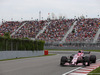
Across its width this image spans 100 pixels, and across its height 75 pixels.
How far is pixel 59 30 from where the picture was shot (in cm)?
6028

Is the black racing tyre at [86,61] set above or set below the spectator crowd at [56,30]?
below

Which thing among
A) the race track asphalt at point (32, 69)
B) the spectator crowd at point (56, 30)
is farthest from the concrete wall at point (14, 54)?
the spectator crowd at point (56, 30)

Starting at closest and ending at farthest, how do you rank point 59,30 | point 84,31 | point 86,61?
1. point 86,61
2. point 84,31
3. point 59,30

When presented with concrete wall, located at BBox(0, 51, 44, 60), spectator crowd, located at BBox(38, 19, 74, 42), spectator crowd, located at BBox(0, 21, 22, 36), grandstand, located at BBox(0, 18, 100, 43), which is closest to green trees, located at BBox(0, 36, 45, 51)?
concrete wall, located at BBox(0, 51, 44, 60)

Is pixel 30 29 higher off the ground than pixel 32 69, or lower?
higher

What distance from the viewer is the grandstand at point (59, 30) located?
175ft

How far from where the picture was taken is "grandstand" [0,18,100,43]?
175 feet

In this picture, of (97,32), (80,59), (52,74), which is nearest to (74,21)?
(97,32)

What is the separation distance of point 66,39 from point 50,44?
4.48 meters

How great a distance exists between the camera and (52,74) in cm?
973

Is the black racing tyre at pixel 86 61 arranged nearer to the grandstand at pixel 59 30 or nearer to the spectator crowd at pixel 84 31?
the grandstand at pixel 59 30

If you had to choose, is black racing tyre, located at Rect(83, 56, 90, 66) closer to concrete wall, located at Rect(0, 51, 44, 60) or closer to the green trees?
concrete wall, located at Rect(0, 51, 44, 60)

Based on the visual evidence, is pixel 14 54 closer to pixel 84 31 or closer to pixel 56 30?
pixel 84 31

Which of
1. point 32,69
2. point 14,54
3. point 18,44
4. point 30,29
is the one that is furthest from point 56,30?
point 32,69
